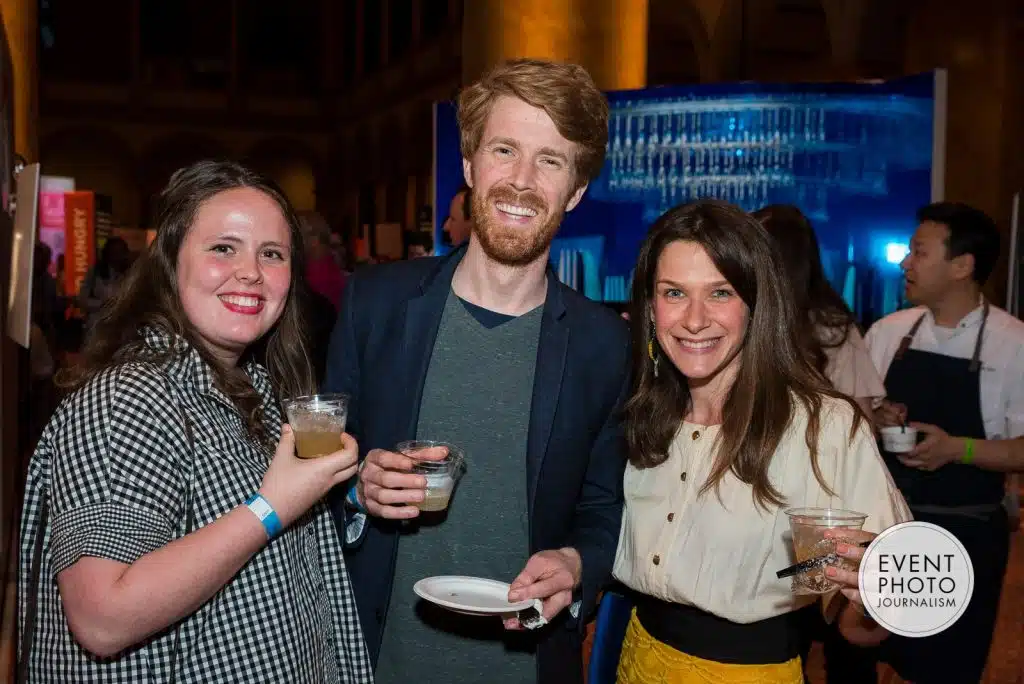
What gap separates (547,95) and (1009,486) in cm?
297

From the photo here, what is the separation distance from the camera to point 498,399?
2146 millimetres

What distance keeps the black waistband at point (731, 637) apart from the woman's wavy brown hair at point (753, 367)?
0.88ft

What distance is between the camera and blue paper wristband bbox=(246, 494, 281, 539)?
1.54m

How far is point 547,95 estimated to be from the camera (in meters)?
2.17

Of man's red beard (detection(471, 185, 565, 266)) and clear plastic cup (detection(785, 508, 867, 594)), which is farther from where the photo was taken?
man's red beard (detection(471, 185, 565, 266))

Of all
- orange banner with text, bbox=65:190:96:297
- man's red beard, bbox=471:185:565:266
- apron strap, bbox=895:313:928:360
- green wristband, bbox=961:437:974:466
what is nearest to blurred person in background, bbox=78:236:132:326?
orange banner with text, bbox=65:190:96:297

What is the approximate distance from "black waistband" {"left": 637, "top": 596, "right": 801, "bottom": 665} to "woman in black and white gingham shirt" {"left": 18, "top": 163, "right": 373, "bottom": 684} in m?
0.69

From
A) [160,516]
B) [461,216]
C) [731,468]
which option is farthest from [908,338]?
[160,516]

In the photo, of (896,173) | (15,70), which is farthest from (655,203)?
(15,70)

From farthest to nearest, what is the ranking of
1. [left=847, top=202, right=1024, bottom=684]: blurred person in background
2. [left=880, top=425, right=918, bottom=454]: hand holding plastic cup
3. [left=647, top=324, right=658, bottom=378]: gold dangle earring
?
[left=847, top=202, right=1024, bottom=684]: blurred person in background < [left=880, top=425, right=918, bottom=454]: hand holding plastic cup < [left=647, top=324, right=658, bottom=378]: gold dangle earring

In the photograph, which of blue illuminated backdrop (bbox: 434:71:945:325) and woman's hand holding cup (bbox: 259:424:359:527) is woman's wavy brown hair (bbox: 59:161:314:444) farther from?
blue illuminated backdrop (bbox: 434:71:945:325)

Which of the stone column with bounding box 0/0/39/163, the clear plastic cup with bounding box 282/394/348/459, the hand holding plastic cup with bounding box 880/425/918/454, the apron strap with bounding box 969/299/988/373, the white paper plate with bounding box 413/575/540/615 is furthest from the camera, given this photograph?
the stone column with bounding box 0/0/39/163

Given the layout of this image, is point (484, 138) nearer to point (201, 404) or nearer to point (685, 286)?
point (685, 286)

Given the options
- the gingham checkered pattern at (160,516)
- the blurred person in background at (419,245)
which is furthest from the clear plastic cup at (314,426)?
the blurred person in background at (419,245)
